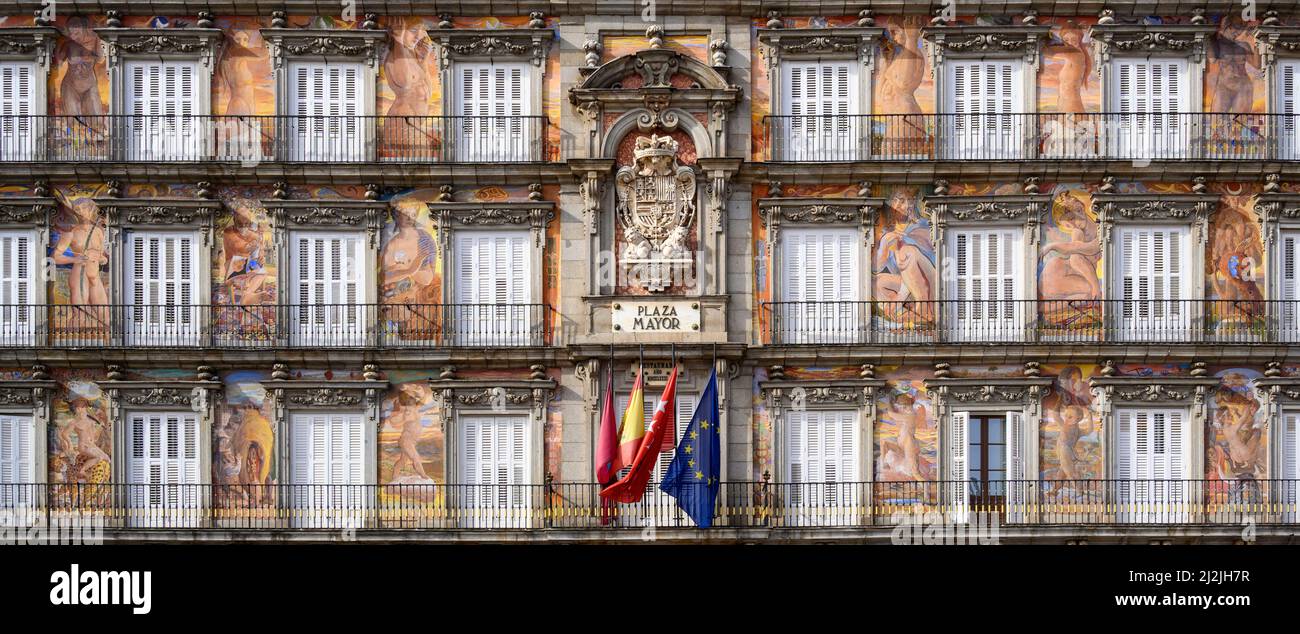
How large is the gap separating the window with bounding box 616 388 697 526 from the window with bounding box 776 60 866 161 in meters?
5.02

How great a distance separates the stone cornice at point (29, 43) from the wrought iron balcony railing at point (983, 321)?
46.2 feet

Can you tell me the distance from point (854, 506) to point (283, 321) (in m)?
11.0

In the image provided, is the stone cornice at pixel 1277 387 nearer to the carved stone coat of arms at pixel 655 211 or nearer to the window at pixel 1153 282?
the window at pixel 1153 282

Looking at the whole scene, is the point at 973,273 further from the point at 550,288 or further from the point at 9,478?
the point at 9,478

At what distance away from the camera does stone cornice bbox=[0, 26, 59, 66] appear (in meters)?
37.1

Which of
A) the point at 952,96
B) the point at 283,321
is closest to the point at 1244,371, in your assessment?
the point at 952,96

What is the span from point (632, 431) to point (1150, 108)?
37.5 ft

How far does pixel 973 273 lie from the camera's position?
36.9m

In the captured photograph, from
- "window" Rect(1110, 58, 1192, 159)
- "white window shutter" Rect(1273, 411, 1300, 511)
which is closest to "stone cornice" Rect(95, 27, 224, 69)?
"window" Rect(1110, 58, 1192, 159)

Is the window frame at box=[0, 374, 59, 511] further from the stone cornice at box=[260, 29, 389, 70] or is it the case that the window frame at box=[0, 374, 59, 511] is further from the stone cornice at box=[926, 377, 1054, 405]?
the stone cornice at box=[926, 377, 1054, 405]

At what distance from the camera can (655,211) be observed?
3675 cm

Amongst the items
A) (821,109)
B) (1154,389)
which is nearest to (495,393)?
(821,109)

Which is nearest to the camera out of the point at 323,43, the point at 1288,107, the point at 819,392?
the point at 819,392

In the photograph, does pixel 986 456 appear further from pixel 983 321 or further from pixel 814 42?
pixel 814 42
